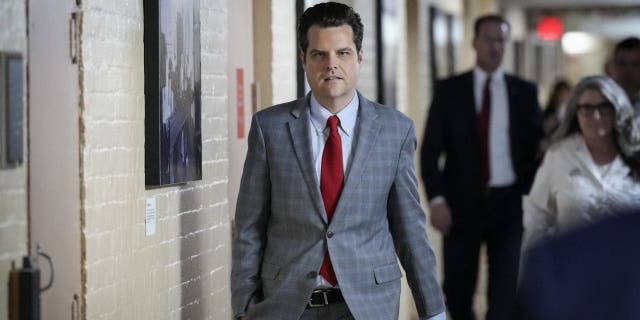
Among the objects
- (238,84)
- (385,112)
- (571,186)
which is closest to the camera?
(385,112)

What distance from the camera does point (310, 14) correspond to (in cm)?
324

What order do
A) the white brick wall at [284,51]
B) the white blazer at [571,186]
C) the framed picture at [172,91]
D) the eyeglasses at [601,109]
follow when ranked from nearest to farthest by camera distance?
the framed picture at [172,91] → the white blazer at [571,186] → the eyeglasses at [601,109] → the white brick wall at [284,51]

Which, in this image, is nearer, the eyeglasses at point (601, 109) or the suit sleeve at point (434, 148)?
the eyeglasses at point (601, 109)

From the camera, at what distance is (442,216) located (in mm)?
6008

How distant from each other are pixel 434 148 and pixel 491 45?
63cm

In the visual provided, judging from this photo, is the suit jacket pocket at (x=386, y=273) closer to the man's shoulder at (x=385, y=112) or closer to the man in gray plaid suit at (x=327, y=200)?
the man in gray plaid suit at (x=327, y=200)

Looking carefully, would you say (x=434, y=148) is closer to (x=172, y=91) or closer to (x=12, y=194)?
(x=172, y=91)

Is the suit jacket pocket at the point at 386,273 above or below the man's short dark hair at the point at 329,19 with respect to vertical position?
below

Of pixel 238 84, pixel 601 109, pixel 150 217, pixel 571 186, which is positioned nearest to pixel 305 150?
pixel 150 217

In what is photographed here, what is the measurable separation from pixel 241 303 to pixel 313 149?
1.50 ft

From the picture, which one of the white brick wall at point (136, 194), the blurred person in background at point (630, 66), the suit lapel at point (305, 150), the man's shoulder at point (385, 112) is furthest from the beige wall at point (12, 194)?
the blurred person in background at point (630, 66)

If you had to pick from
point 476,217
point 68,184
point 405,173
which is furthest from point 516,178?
point 68,184

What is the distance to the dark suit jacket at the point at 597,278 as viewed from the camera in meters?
1.08

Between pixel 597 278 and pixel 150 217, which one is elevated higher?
pixel 597 278
